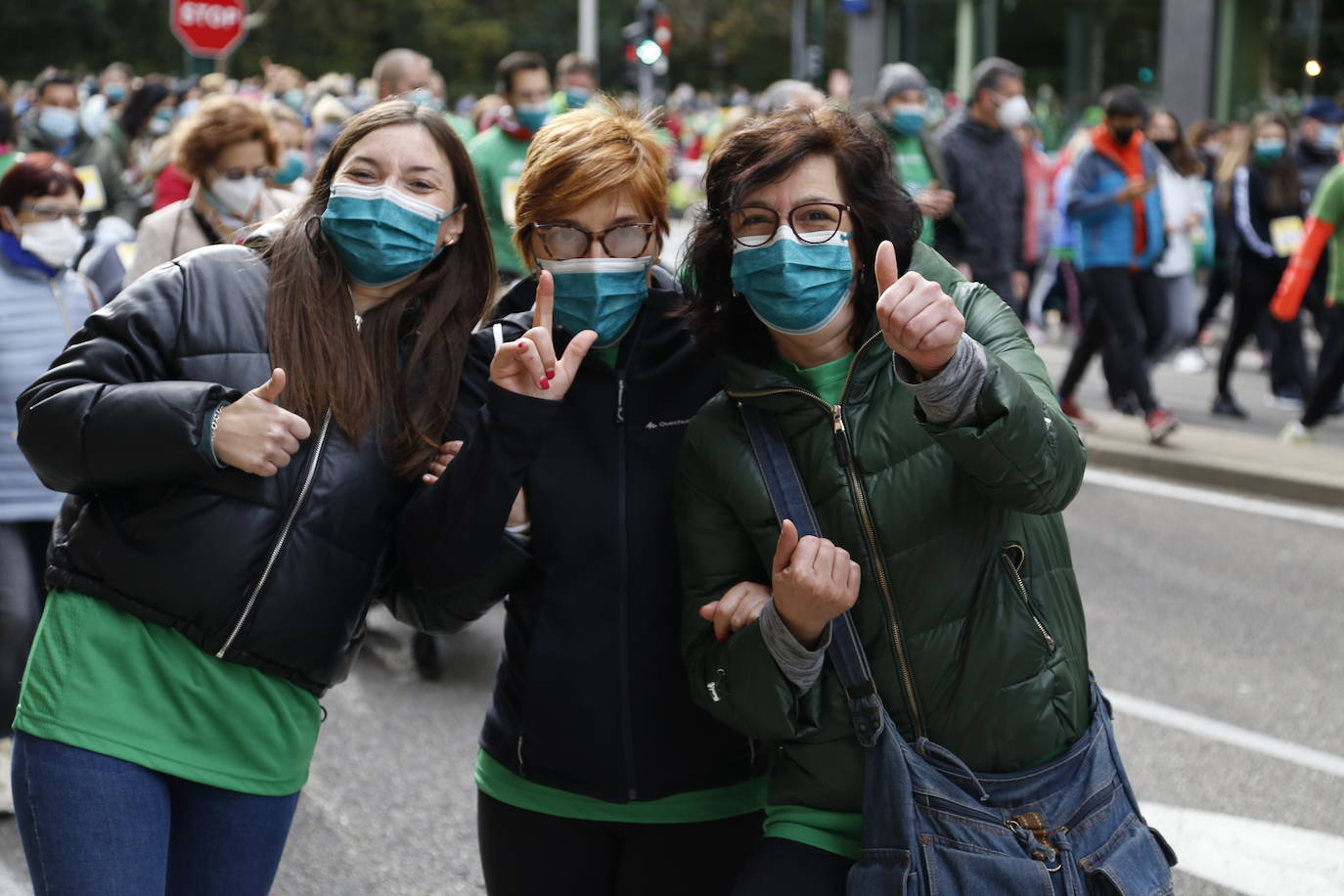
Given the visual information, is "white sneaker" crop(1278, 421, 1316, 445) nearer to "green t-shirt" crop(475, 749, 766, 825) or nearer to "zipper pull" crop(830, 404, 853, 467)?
"green t-shirt" crop(475, 749, 766, 825)

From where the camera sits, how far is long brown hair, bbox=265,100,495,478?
2572mm

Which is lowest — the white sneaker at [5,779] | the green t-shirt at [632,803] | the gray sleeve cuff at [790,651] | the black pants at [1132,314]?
the white sneaker at [5,779]

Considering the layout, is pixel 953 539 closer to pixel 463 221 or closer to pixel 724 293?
pixel 724 293

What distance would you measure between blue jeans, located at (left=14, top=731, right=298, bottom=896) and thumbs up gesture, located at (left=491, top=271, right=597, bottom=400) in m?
0.82

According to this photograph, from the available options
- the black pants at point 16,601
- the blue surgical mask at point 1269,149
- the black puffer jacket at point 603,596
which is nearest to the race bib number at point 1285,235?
the blue surgical mask at point 1269,149

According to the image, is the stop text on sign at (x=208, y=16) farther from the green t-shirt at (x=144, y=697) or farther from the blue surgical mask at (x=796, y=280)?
the blue surgical mask at (x=796, y=280)

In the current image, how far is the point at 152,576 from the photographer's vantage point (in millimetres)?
2445

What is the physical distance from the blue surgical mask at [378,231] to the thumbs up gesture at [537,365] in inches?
14.0

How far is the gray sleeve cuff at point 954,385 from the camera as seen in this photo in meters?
2.19

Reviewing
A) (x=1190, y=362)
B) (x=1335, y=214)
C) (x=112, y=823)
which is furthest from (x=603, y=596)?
(x=1190, y=362)

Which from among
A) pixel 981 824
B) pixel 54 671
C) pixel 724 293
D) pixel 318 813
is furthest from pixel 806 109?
pixel 318 813

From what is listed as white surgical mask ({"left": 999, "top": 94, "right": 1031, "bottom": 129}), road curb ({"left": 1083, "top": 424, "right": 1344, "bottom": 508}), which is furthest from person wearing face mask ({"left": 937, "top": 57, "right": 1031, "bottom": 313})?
road curb ({"left": 1083, "top": 424, "right": 1344, "bottom": 508})

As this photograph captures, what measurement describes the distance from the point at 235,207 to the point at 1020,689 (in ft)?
12.3

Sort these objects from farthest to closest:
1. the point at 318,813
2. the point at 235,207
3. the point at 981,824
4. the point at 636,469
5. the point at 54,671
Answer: the point at 235,207 < the point at 318,813 < the point at 636,469 < the point at 54,671 < the point at 981,824
